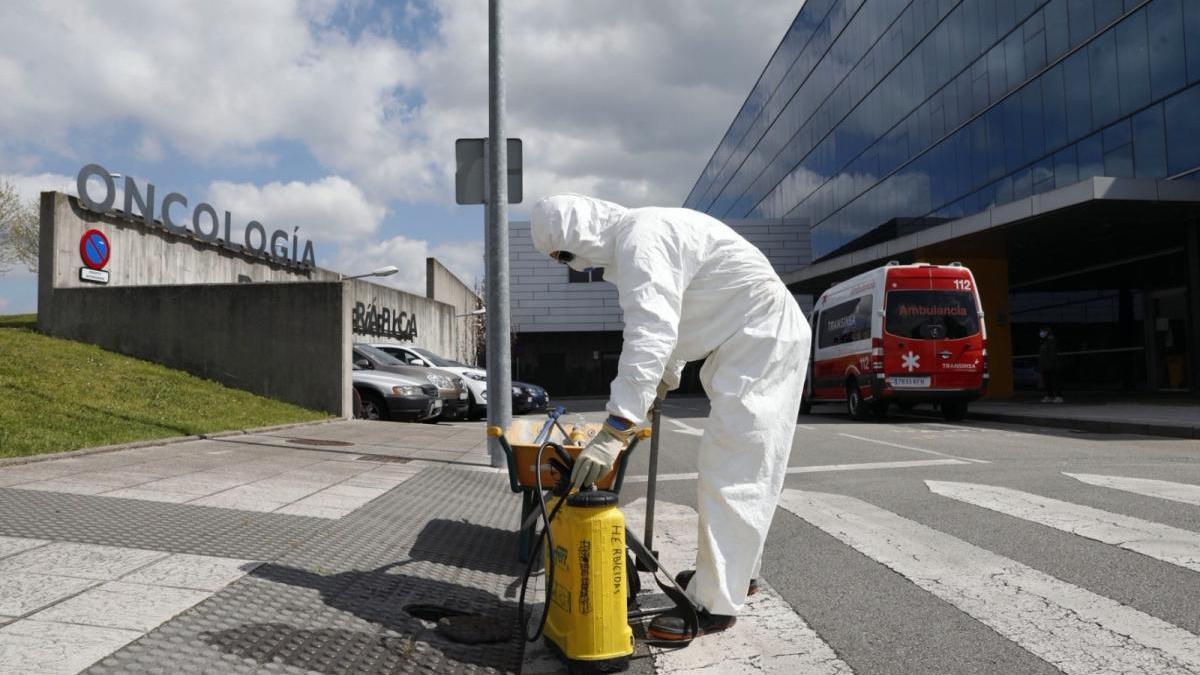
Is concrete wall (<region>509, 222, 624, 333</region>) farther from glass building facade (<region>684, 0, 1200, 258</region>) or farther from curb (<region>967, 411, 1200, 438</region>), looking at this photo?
curb (<region>967, 411, 1200, 438</region>)

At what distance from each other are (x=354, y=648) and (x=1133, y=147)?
20.0 meters

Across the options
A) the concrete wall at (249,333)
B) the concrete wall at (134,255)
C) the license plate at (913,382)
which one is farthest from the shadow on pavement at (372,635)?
the concrete wall at (134,255)

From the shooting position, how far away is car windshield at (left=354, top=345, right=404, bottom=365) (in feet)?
53.6

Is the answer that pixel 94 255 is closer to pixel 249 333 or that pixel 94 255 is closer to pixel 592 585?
pixel 249 333

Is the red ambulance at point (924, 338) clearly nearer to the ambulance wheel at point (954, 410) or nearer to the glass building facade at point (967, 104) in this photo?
the ambulance wheel at point (954, 410)

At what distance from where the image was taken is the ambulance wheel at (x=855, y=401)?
53.6 feet

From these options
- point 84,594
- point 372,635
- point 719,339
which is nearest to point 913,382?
point 719,339

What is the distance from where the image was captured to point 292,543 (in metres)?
4.48

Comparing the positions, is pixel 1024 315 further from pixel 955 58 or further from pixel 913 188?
pixel 955 58

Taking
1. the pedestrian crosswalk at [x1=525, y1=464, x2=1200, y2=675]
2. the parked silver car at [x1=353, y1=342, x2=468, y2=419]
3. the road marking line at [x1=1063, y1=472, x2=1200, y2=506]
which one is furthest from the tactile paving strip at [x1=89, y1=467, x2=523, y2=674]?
→ the parked silver car at [x1=353, y1=342, x2=468, y2=419]

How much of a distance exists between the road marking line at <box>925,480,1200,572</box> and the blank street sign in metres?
5.41

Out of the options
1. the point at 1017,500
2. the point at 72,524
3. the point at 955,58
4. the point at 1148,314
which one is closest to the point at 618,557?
the point at 72,524

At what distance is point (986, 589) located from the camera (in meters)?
3.88

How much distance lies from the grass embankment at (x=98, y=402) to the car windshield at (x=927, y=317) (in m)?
10.0
